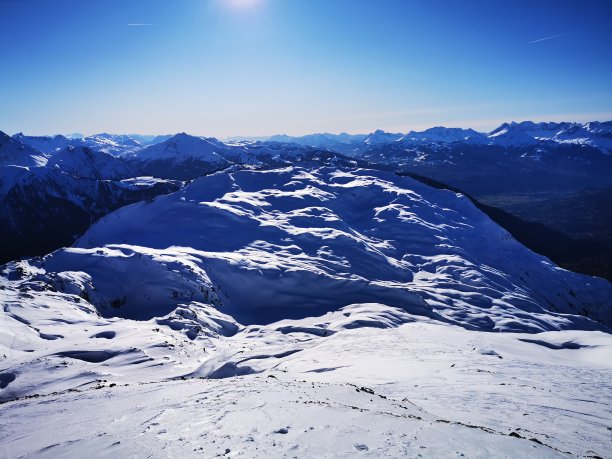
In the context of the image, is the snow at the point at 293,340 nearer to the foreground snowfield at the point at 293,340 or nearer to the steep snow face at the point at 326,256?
the foreground snowfield at the point at 293,340

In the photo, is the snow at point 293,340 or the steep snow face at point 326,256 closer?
the snow at point 293,340

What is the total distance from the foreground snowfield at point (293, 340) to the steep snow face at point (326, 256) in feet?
1.54

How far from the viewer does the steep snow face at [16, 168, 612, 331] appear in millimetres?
62750

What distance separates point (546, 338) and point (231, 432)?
1787 inches

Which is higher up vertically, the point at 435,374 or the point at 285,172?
the point at 285,172

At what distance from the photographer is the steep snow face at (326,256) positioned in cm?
6275

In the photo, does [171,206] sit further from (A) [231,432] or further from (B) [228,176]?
(A) [231,432]

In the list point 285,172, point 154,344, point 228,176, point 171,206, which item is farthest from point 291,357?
point 285,172

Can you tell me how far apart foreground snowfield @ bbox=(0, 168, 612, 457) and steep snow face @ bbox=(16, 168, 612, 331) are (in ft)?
1.54

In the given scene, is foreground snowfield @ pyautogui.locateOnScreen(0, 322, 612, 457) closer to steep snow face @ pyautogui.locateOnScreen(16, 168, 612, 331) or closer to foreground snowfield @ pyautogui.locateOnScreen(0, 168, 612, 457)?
foreground snowfield @ pyautogui.locateOnScreen(0, 168, 612, 457)

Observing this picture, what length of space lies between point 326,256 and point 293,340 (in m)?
38.9

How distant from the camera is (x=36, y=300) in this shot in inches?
1721

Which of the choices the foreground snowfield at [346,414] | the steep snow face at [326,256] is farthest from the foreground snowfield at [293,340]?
the steep snow face at [326,256]

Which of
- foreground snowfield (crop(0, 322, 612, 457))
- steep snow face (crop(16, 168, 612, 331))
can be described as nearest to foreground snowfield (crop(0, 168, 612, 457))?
foreground snowfield (crop(0, 322, 612, 457))
